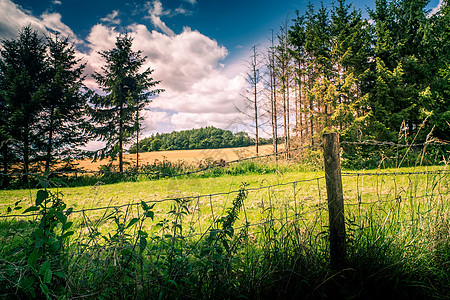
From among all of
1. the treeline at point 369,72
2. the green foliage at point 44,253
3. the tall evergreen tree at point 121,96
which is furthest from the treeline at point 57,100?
the green foliage at point 44,253

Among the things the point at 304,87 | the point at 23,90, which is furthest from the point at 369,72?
the point at 23,90

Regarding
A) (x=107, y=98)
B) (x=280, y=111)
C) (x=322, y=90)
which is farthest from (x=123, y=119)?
(x=322, y=90)

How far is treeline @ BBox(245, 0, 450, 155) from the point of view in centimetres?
1384

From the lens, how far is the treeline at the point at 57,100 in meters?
15.4

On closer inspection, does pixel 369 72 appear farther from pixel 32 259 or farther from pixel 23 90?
pixel 23 90

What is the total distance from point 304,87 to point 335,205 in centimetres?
1413

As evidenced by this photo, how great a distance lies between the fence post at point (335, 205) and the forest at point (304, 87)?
39.9 ft

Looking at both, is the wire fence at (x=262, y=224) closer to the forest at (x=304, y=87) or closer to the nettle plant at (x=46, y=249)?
the nettle plant at (x=46, y=249)

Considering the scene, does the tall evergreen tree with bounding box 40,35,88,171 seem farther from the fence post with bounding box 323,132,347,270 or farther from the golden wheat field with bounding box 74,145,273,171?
the fence post with bounding box 323,132,347,270

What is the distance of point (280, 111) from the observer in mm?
17594

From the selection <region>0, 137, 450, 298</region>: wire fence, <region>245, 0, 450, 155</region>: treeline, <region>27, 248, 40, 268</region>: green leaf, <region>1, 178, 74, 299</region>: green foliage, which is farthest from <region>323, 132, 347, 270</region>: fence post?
<region>245, 0, 450, 155</region>: treeline

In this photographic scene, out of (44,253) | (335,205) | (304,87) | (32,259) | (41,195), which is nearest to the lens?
(32,259)

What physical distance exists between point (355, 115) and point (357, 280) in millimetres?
14716

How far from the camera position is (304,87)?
14.7 meters
